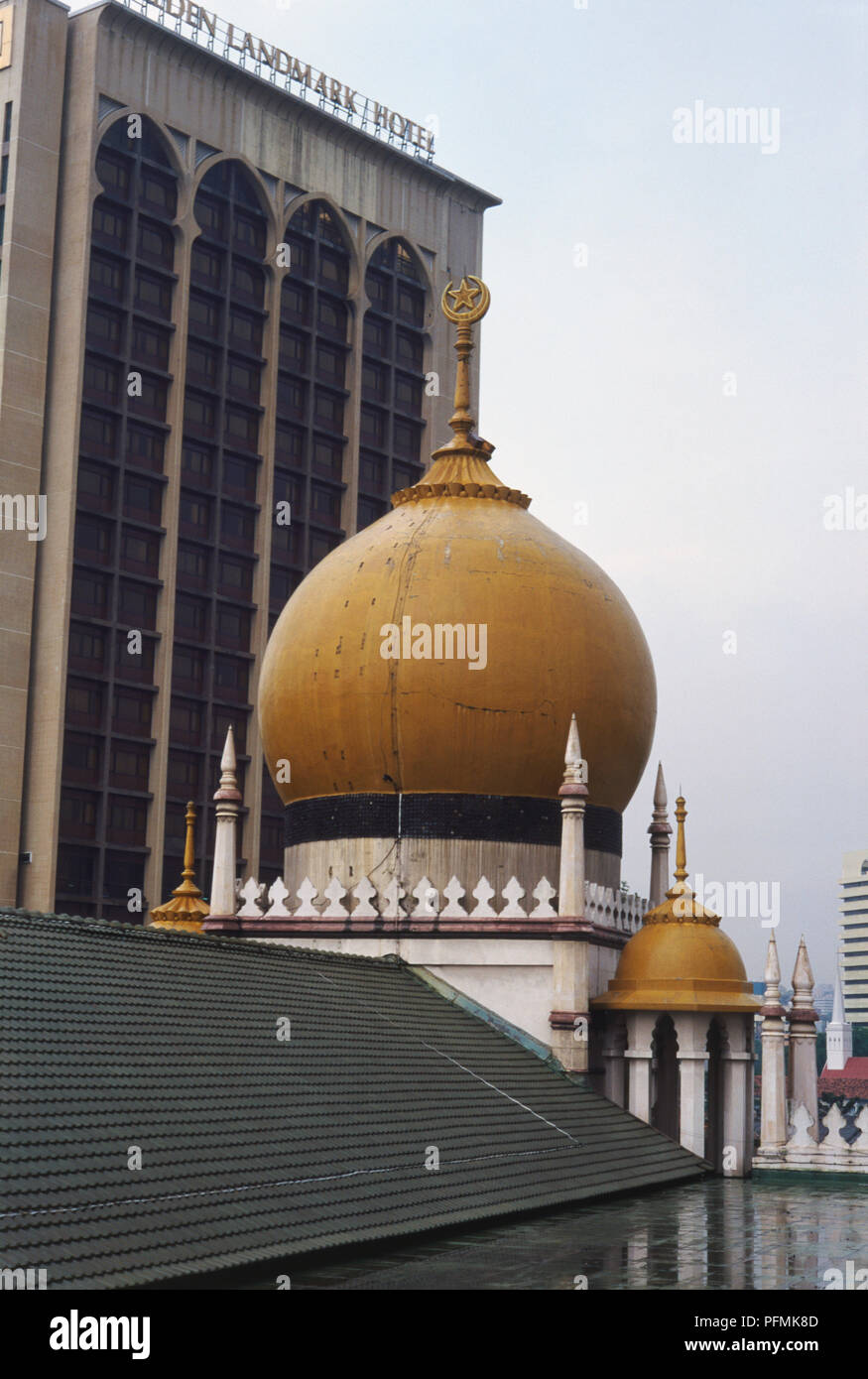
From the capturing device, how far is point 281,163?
217ft

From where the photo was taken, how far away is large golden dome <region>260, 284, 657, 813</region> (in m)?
27.9

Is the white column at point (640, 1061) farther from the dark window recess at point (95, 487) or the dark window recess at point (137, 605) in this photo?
the dark window recess at point (95, 487)

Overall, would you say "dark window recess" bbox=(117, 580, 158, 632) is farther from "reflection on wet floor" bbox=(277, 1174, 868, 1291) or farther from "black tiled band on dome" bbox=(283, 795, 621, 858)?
"reflection on wet floor" bbox=(277, 1174, 868, 1291)

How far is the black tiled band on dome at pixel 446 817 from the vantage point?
28.0m

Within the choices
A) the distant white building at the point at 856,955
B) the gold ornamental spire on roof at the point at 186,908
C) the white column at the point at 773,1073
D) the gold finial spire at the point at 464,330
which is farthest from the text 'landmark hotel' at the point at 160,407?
the distant white building at the point at 856,955

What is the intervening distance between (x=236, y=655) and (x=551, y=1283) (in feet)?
163

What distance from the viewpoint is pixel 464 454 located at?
3162 cm

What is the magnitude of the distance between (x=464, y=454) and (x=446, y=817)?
7052 mm

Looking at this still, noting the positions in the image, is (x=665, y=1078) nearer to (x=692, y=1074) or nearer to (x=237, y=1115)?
(x=692, y=1074)

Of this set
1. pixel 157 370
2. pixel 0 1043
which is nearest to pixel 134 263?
pixel 157 370

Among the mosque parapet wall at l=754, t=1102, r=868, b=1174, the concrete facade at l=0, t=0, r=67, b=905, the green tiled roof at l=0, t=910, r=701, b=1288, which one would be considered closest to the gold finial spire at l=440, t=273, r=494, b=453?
the green tiled roof at l=0, t=910, r=701, b=1288

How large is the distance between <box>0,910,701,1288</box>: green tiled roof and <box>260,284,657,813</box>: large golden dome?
15.3 feet
